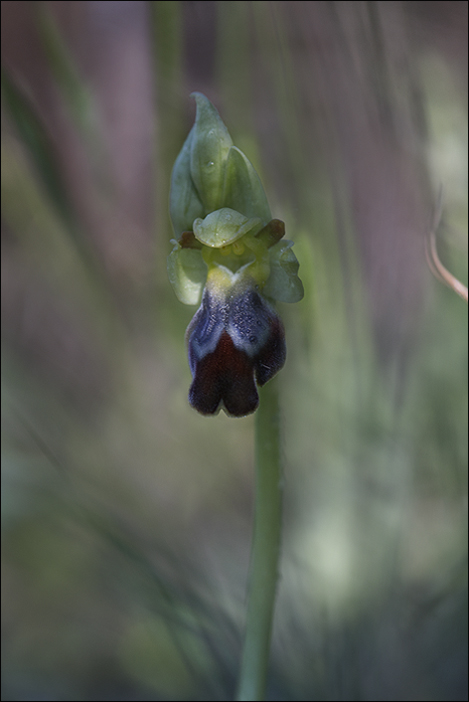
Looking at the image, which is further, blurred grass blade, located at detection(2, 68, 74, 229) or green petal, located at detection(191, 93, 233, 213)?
blurred grass blade, located at detection(2, 68, 74, 229)

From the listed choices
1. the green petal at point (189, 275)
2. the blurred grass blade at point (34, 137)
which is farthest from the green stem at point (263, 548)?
the blurred grass blade at point (34, 137)

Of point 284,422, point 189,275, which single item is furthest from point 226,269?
point 284,422

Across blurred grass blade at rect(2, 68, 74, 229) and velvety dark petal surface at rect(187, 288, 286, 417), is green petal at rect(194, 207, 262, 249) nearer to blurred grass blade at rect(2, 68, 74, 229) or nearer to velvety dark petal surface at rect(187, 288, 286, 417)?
velvety dark petal surface at rect(187, 288, 286, 417)

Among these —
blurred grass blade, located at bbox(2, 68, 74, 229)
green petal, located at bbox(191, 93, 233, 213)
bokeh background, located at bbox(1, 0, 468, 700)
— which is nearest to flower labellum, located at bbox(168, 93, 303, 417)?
green petal, located at bbox(191, 93, 233, 213)

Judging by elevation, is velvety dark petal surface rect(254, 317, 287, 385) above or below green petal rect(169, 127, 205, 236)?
below

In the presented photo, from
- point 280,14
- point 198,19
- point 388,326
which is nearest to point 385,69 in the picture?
point 280,14

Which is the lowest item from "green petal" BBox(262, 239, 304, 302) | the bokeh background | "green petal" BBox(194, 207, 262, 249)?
the bokeh background

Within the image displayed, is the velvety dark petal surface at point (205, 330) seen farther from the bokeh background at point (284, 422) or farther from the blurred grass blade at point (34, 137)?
the blurred grass blade at point (34, 137)

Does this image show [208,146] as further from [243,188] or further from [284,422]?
[284,422]
